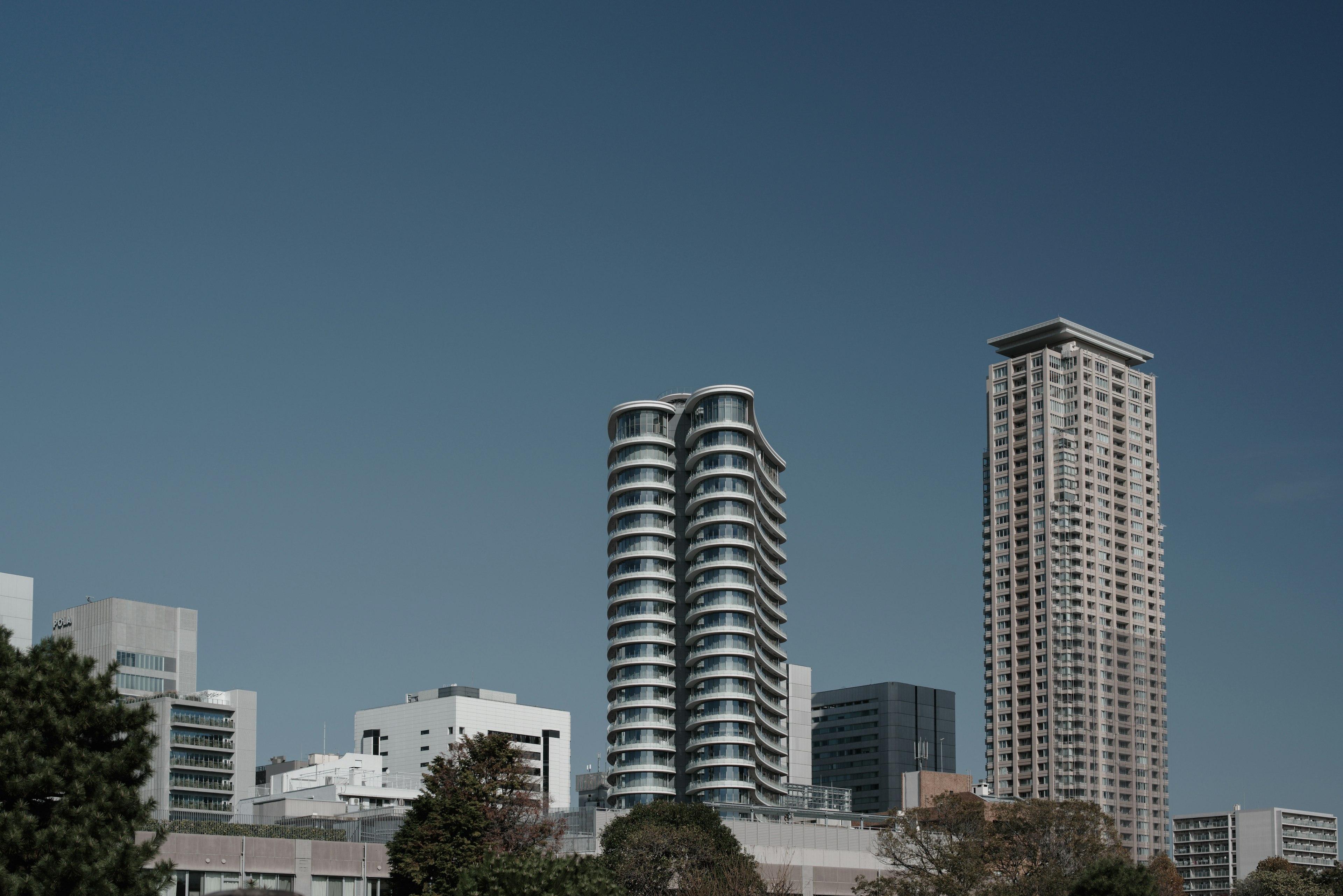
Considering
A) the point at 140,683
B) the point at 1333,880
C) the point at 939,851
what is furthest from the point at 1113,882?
the point at 140,683

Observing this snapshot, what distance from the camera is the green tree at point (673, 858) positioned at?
9188 cm

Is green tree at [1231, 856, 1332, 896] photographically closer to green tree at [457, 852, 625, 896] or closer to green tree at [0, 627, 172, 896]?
green tree at [457, 852, 625, 896]

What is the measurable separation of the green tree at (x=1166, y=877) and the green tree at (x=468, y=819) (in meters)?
33.0

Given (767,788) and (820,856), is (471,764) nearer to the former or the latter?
(820,856)

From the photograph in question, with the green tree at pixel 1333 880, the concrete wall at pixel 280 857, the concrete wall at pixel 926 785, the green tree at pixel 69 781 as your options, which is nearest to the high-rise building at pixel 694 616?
the concrete wall at pixel 926 785

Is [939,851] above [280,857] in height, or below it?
above

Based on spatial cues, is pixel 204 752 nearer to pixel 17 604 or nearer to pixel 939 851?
pixel 17 604

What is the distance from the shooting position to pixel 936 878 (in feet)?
285

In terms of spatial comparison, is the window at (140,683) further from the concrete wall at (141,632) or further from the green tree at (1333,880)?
the green tree at (1333,880)

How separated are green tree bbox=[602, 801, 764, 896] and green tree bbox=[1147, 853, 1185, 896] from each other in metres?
24.2

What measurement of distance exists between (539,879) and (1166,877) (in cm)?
10645

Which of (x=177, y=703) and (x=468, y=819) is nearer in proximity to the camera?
(x=468, y=819)

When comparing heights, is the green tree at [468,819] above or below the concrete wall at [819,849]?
above

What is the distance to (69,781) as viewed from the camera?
45781 millimetres
